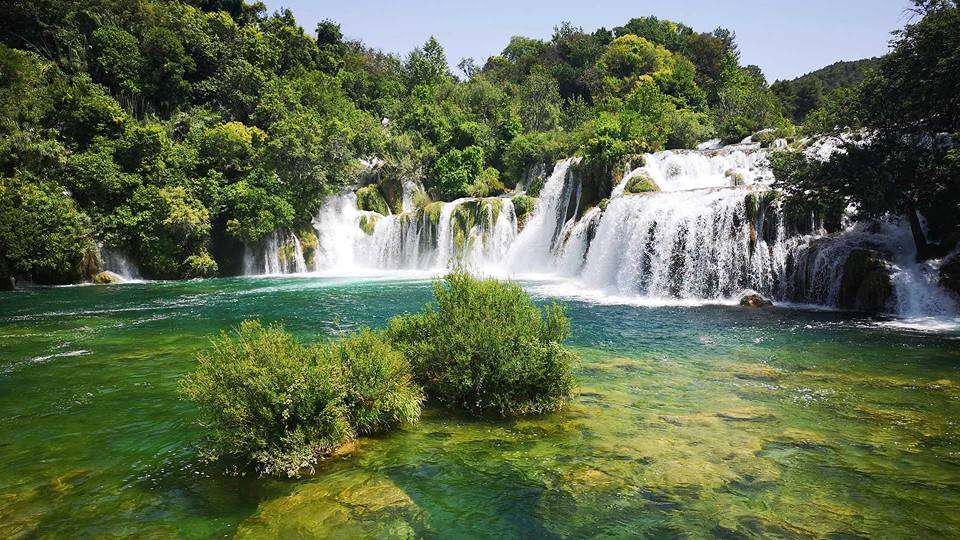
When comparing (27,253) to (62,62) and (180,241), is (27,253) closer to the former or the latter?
(180,241)

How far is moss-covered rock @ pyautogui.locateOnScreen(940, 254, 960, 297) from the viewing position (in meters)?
15.2

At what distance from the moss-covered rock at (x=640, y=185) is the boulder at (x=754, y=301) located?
9.95m

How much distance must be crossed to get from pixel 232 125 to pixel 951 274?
4168 cm

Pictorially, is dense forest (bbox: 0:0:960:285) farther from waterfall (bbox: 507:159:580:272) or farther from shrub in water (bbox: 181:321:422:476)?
shrub in water (bbox: 181:321:422:476)

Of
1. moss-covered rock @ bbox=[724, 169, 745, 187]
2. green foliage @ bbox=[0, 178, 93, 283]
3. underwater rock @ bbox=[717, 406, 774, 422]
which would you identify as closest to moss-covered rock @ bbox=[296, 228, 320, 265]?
green foliage @ bbox=[0, 178, 93, 283]

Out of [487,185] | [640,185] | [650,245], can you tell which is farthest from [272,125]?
[650,245]

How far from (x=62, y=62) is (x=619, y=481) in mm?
52826

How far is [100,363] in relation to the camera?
11336mm

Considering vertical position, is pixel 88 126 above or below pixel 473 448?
above

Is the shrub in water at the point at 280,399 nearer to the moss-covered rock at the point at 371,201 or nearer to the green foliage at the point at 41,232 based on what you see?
the green foliage at the point at 41,232

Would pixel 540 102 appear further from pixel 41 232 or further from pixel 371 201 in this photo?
pixel 41 232

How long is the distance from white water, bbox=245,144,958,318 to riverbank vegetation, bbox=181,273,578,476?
1.74 metres

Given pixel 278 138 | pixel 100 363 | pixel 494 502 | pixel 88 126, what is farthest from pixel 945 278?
pixel 88 126

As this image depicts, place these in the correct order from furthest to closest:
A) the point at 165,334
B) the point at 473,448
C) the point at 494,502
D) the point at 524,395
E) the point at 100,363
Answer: the point at 165,334
the point at 100,363
the point at 524,395
the point at 473,448
the point at 494,502
